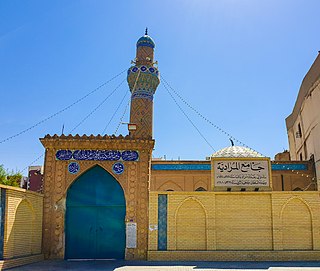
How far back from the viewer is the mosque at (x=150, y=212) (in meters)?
12.7

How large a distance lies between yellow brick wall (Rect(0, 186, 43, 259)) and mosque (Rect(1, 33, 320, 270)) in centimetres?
46

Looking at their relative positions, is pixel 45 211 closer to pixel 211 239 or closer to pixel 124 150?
pixel 124 150

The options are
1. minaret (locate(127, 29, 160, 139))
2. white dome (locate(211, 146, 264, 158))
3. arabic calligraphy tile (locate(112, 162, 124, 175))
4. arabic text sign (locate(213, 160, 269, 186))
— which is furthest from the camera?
minaret (locate(127, 29, 160, 139))

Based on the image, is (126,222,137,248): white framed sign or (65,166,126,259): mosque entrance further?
(65,166,126,259): mosque entrance

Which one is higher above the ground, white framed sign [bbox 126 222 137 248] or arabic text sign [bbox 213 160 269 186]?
arabic text sign [bbox 213 160 269 186]

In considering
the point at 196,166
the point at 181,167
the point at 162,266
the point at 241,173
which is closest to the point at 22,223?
the point at 162,266

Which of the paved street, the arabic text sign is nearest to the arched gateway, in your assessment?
the paved street

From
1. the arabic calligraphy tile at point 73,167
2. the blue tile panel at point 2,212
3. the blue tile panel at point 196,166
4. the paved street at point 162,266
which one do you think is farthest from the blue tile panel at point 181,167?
the blue tile panel at point 2,212

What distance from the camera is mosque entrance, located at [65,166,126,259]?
1284 centimetres

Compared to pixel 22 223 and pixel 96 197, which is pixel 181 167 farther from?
pixel 22 223

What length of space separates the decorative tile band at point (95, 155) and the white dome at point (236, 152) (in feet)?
27.4

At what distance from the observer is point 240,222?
42.8 ft

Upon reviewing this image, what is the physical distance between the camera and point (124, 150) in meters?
13.4

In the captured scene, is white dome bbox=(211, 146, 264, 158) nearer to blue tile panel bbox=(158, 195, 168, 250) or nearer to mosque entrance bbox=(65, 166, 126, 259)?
blue tile panel bbox=(158, 195, 168, 250)
